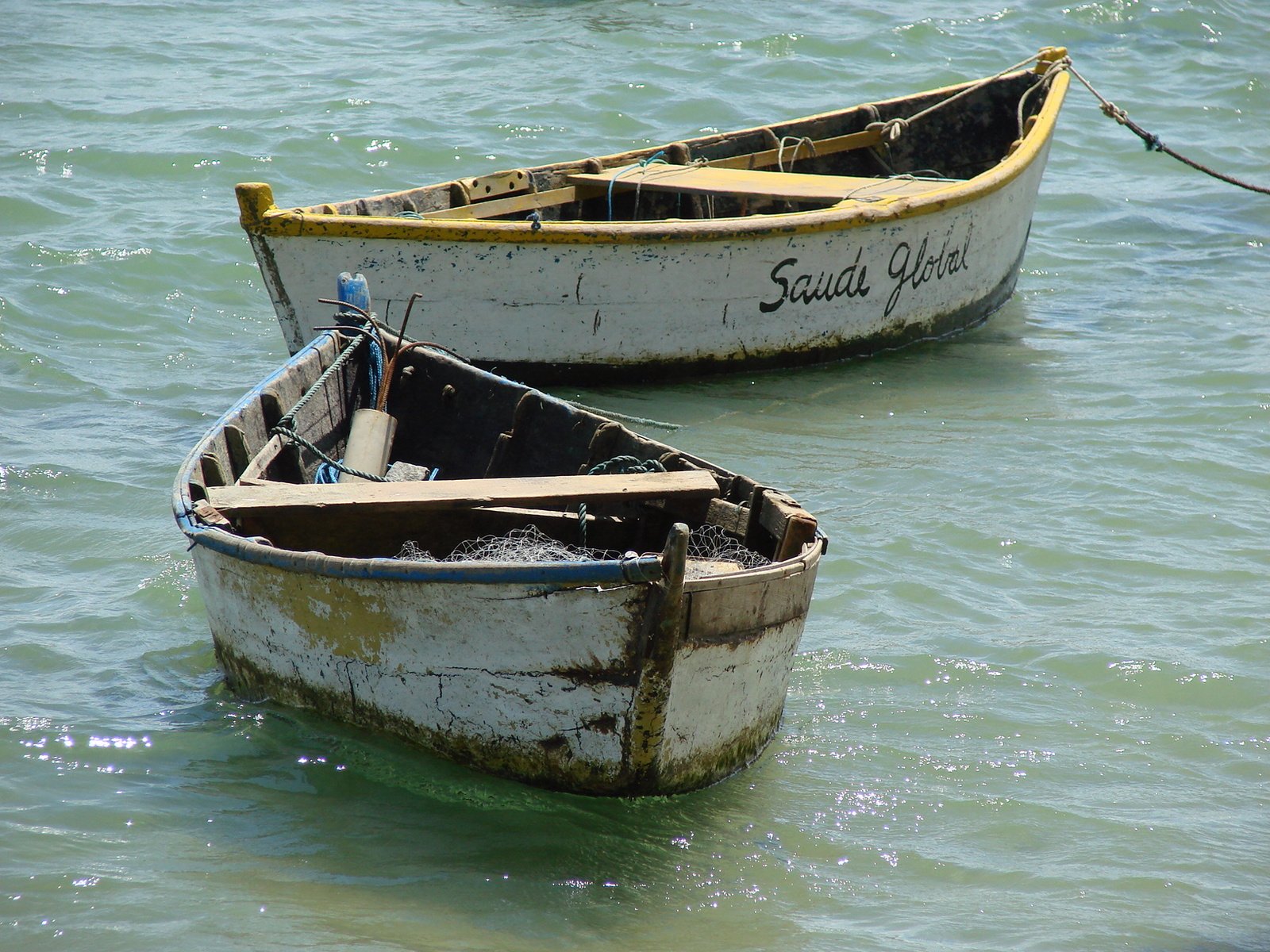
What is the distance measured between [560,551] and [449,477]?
5.11 ft

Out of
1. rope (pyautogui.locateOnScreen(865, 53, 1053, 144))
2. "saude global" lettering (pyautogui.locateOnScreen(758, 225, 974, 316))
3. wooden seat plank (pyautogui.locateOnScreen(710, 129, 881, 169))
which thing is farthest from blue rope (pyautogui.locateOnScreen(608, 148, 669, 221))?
rope (pyautogui.locateOnScreen(865, 53, 1053, 144))

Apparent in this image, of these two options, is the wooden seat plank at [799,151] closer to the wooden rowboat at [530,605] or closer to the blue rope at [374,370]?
the blue rope at [374,370]

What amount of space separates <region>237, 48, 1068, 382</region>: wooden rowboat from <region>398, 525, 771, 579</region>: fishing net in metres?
2.73

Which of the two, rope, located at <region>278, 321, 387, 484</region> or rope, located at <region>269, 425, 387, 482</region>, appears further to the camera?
rope, located at <region>278, 321, 387, 484</region>

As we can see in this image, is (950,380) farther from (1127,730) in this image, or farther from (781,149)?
(1127,730)

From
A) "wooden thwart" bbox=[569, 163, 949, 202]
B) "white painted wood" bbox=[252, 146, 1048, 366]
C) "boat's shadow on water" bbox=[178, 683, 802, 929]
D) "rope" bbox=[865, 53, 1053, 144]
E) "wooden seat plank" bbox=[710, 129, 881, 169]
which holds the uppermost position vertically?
"rope" bbox=[865, 53, 1053, 144]

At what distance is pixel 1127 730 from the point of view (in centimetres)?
475

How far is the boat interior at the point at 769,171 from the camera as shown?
8133 millimetres

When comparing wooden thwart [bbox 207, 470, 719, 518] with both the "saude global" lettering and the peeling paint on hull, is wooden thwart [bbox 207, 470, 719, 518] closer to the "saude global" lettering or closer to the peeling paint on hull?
the peeling paint on hull

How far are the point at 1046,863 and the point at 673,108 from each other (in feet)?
35.8

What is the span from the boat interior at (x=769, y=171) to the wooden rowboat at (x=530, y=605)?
2893mm

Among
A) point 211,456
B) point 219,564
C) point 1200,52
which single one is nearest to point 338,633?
point 219,564

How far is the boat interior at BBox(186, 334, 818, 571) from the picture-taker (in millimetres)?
4383

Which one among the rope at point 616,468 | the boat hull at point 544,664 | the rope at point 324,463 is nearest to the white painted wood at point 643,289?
the rope at point 324,463
